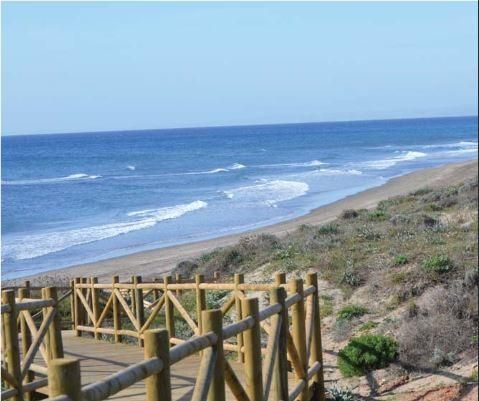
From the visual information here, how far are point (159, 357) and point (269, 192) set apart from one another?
158ft

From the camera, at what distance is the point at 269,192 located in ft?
172

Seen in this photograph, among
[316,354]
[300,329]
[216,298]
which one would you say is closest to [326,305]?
[216,298]

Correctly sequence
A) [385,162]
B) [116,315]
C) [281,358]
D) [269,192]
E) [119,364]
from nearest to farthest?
[281,358]
[119,364]
[116,315]
[269,192]
[385,162]

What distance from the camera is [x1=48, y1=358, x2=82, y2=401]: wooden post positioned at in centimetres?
354

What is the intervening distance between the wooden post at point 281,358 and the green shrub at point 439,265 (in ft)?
20.5

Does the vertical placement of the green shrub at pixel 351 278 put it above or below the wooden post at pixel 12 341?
below

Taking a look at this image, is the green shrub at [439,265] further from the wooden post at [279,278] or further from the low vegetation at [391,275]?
the wooden post at [279,278]

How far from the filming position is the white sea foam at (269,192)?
48.1 meters

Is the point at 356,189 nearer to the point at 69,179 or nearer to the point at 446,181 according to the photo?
the point at 446,181

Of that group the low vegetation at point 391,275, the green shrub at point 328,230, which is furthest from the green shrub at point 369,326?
the green shrub at point 328,230

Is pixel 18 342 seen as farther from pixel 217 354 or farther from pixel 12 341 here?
pixel 217 354

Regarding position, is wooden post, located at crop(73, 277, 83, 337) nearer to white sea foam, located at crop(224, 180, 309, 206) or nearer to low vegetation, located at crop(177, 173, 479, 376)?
low vegetation, located at crop(177, 173, 479, 376)

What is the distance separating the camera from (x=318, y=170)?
70500 millimetres

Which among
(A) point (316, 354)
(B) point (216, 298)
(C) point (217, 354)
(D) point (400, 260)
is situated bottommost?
(B) point (216, 298)
